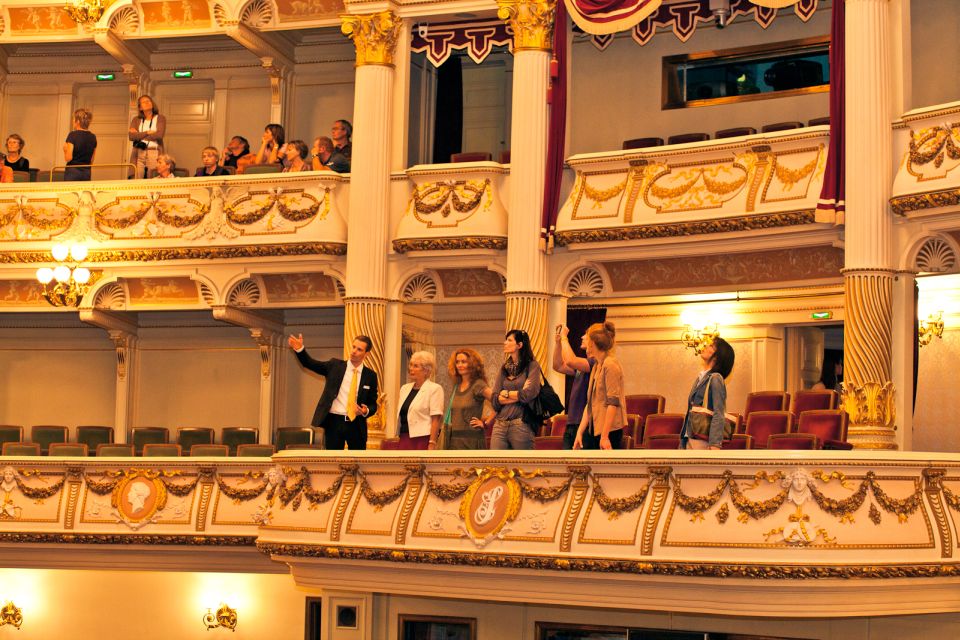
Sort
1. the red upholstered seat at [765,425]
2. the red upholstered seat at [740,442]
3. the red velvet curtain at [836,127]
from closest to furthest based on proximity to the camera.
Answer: the red upholstered seat at [740,442]
the red upholstered seat at [765,425]
the red velvet curtain at [836,127]

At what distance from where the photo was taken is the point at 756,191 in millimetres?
15781

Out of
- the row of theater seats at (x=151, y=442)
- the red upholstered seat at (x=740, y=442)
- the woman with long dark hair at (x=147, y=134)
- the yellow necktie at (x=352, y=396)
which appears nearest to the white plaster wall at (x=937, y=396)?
the red upholstered seat at (x=740, y=442)

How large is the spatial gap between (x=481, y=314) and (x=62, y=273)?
→ 5.49 metres

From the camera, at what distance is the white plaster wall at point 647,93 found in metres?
18.1

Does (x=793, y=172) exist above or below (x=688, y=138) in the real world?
below

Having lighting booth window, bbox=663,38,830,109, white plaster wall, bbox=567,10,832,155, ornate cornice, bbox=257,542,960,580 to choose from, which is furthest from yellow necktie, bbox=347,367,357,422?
lighting booth window, bbox=663,38,830,109

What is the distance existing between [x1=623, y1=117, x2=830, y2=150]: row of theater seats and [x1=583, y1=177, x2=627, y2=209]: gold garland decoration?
56 centimetres

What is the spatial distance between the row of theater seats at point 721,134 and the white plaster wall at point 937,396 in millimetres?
2813

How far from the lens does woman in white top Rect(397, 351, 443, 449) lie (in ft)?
38.4

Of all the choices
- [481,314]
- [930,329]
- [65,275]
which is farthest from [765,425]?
[65,275]

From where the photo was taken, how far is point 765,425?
520 inches

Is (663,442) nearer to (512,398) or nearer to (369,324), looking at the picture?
(512,398)

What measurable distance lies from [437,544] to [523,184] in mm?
6225

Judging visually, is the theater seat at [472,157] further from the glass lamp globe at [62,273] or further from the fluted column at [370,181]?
the glass lamp globe at [62,273]
